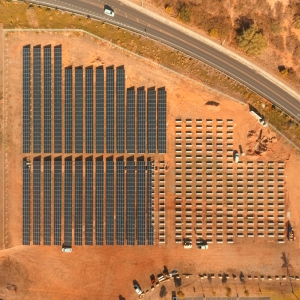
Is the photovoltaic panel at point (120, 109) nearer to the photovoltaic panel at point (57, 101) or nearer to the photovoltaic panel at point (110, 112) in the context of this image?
the photovoltaic panel at point (110, 112)

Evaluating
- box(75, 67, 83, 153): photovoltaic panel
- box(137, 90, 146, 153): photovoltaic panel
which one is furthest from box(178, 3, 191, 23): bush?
box(75, 67, 83, 153): photovoltaic panel

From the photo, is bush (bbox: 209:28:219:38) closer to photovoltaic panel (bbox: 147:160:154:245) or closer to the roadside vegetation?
the roadside vegetation

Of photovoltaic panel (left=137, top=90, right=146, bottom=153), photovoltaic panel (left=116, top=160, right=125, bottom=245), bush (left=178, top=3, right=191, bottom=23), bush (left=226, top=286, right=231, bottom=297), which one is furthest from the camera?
photovoltaic panel (left=137, top=90, right=146, bottom=153)

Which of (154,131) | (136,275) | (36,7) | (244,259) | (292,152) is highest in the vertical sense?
(36,7)

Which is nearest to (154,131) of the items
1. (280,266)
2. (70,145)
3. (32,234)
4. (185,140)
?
(185,140)

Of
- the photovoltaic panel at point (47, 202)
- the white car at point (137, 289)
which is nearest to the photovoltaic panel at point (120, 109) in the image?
the photovoltaic panel at point (47, 202)

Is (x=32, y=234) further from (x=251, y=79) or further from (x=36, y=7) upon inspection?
(x=251, y=79)

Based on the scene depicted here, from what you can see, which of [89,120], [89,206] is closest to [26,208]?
[89,206]
